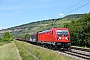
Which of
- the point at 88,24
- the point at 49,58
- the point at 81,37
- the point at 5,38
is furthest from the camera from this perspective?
the point at 5,38

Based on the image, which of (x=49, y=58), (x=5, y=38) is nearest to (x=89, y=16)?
(x=49, y=58)

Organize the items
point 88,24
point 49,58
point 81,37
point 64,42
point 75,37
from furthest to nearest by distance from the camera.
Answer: point 75,37 < point 81,37 < point 88,24 < point 64,42 < point 49,58

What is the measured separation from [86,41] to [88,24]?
11.8 feet

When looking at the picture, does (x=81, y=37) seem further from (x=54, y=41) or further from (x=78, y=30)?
(x=54, y=41)

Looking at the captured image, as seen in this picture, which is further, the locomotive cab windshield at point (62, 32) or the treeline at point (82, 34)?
the treeline at point (82, 34)

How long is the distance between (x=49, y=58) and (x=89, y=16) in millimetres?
29058

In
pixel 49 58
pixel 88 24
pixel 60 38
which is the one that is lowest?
pixel 49 58

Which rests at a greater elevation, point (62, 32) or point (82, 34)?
point (82, 34)

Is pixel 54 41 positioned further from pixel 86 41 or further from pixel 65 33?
pixel 86 41

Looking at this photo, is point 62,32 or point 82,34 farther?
point 82,34

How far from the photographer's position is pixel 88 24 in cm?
4334

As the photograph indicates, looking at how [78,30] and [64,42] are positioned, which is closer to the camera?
[64,42]

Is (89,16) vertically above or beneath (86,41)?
above

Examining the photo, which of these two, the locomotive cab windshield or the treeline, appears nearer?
the locomotive cab windshield
